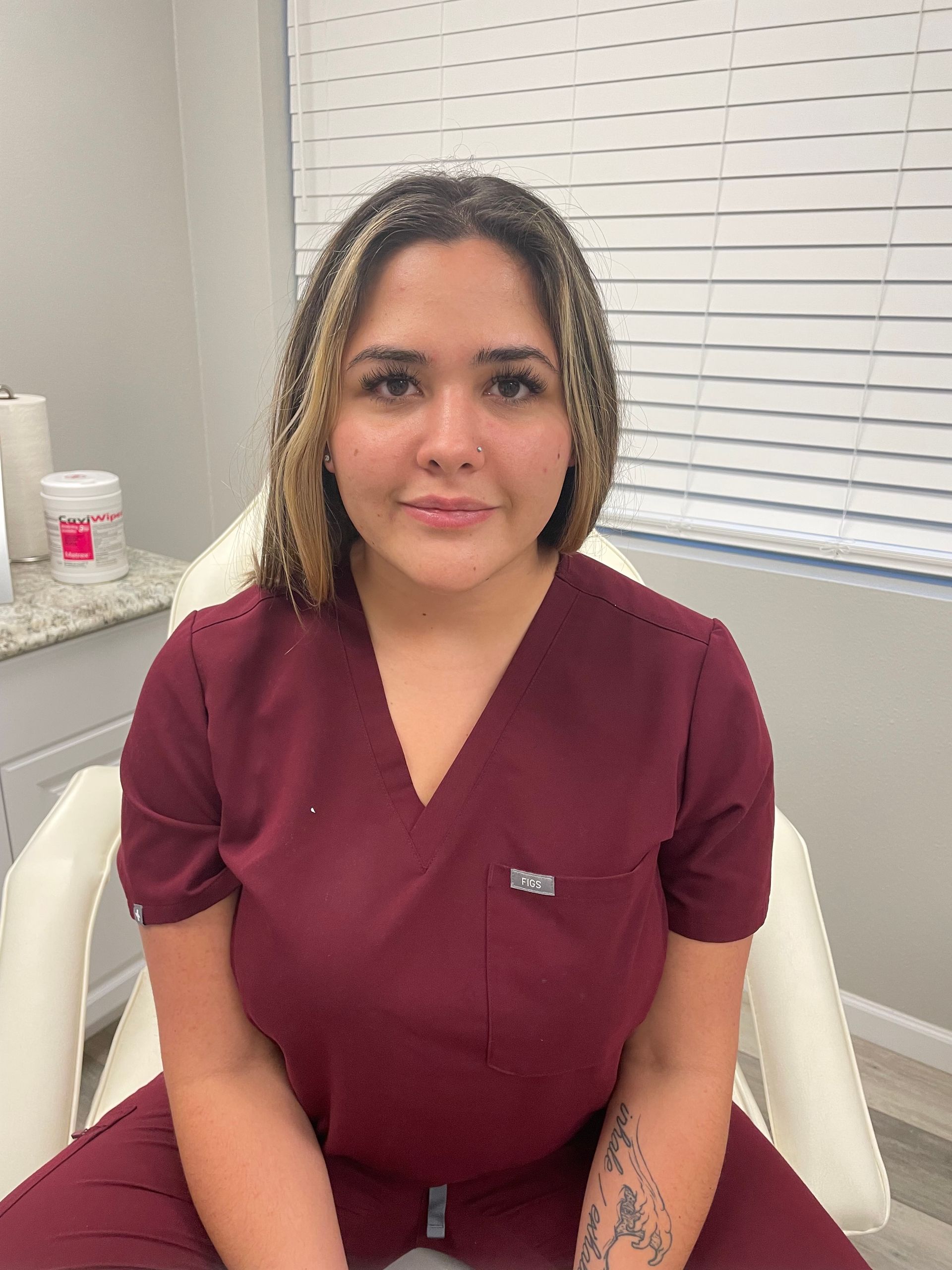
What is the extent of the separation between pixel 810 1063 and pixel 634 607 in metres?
0.49

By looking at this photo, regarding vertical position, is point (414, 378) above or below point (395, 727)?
above

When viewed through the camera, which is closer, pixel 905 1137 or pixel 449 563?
pixel 449 563

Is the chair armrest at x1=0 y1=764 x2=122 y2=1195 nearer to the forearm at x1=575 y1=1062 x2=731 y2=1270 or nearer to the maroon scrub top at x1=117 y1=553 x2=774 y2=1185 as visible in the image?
the maroon scrub top at x1=117 y1=553 x2=774 y2=1185

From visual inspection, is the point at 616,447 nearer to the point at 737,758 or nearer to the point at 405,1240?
the point at 737,758

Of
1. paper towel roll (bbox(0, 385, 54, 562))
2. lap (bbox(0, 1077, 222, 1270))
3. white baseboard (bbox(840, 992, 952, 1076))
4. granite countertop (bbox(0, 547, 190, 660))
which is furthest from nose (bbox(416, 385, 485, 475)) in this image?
white baseboard (bbox(840, 992, 952, 1076))

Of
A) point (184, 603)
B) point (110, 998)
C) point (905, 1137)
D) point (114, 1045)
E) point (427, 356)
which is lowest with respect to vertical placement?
point (905, 1137)

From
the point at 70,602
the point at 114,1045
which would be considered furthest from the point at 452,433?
the point at 70,602

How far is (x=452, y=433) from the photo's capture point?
0.64 meters

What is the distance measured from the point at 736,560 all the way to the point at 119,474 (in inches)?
50.2

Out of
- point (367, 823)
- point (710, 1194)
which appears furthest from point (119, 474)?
point (710, 1194)

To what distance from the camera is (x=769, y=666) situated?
1.52 metres

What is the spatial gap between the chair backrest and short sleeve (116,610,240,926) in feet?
0.99

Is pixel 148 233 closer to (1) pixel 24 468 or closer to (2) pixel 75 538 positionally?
(1) pixel 24 468

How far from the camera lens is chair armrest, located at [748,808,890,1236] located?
825 millimetres
